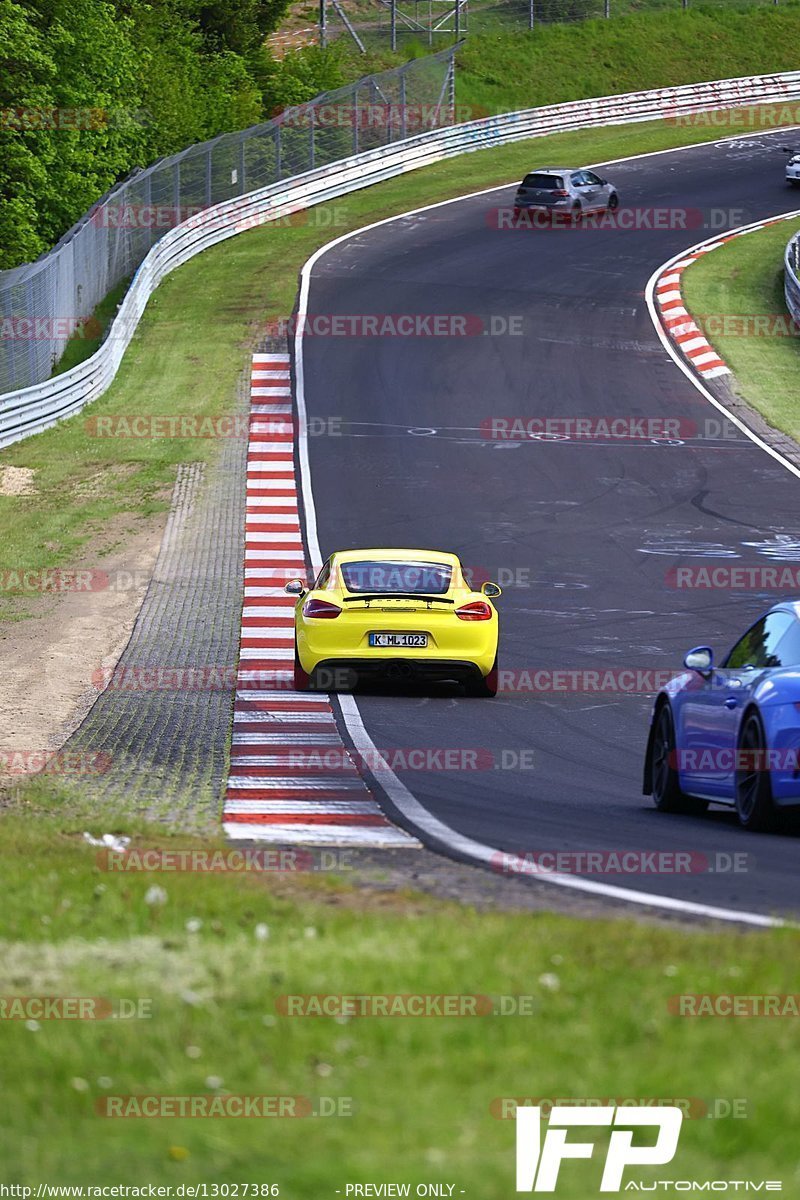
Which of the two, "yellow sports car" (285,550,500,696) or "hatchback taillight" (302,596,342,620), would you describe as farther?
"hatchback taillight" (302,596,342,620)

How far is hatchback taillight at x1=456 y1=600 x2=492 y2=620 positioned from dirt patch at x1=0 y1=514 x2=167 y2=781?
11.5 feet

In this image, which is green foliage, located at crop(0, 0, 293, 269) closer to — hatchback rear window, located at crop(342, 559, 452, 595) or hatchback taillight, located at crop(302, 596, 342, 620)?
hatchback rear window, located at crop(342, 559, 452, 595)

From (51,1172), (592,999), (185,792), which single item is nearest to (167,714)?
(185,792)

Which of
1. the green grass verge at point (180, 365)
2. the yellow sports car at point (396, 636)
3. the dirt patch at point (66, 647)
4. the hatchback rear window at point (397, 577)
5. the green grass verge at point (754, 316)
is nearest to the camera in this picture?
the dirt patch at point (66, 647)

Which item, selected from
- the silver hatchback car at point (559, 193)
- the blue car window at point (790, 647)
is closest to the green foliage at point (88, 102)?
the silver hatchback car at point (559, 193)

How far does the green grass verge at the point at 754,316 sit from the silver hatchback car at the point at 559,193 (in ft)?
15.5

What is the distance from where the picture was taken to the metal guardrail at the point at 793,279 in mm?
39281

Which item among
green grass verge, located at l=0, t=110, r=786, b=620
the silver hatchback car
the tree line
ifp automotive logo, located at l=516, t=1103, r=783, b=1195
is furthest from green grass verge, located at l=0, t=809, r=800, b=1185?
the silver hatchback car

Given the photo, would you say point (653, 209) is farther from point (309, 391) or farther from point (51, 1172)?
point (51, 1172)

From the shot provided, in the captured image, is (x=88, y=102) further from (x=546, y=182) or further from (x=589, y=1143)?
(x=589, y=1143)

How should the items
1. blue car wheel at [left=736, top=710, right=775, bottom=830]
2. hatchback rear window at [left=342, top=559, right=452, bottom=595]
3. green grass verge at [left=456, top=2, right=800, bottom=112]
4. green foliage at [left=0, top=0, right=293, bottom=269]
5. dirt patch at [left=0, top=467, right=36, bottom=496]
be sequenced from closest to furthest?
blue car wheel at [left=736, top=710, right=775, bottom=830] < hatchback rear window at [left=342, top=559, right=452, bottom=595] < dirt patch at [left=0, top=467, right=36, bottom=496] < green foliage at [left=0, top=0, right=293, bottom=269] < green grass verge at [left=456, top=2, right=800, bottom=112]

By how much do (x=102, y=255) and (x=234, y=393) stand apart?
7.43 m

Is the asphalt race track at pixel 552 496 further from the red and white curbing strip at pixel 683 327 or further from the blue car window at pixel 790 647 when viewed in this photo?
the blue car window at pixel 790 647

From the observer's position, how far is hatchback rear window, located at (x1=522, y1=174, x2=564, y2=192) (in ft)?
163
